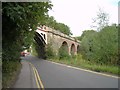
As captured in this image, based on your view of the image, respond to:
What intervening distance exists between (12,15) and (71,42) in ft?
245

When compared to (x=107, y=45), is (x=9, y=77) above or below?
below

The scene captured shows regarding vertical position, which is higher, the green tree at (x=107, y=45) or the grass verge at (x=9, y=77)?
the green tree at (x=107, y=45)

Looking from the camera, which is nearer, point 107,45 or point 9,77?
point 9,77

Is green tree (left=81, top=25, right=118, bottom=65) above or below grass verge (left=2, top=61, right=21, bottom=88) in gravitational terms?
above

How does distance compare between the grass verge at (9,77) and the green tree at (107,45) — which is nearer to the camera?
the grass verge at (9,77)

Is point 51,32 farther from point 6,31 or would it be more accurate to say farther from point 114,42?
point 6,31

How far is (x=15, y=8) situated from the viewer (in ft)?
37.1

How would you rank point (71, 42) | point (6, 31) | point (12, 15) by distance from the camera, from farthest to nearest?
point (71, 42) < point (6, 31) < point (12, 15)

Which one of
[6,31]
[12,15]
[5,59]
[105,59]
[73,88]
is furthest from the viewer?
[105,59]

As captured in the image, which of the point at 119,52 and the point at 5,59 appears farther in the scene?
the point at 119,52

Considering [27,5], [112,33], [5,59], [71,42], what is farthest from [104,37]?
[71,42]

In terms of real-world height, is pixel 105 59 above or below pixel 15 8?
below

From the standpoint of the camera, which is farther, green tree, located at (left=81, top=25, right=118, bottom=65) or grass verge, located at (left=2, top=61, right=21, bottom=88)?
green tree, located at (left=81, top=25, right=118, bottom=65)

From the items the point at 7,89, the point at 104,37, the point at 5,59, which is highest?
the point at 104,37
